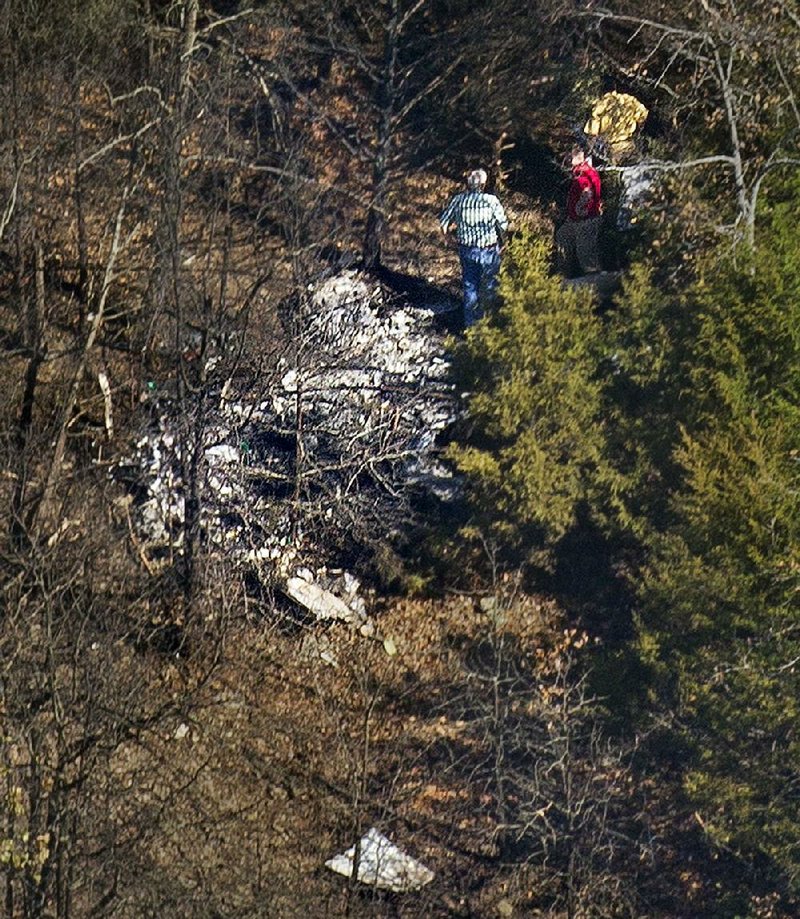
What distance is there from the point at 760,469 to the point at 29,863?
5.87 meters

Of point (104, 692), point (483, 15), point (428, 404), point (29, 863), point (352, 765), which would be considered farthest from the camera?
point (483, 15)

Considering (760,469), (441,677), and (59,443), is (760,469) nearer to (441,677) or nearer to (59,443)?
(441,677)

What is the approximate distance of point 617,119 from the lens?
18594 mm

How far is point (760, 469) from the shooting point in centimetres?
1248

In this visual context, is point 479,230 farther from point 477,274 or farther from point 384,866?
point 384,866

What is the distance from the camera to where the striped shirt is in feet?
54.5

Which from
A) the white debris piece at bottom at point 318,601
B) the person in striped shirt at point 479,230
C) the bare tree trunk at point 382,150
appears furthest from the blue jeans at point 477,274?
the white debris piece at bottom at point 318,601

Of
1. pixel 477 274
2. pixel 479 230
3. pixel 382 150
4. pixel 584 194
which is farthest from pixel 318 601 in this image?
pixel 382 150

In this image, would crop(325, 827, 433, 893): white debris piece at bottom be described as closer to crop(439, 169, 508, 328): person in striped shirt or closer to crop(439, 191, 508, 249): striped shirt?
crop(439, 169, 508, 328): person in striped shirt

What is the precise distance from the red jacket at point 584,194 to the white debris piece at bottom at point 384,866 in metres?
6.73

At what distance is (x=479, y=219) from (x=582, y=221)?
1.20 meters

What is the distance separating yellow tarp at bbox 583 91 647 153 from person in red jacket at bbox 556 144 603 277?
104cm

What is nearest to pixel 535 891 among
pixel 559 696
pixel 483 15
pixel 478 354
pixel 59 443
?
pixel 559 696

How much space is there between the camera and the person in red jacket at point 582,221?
663 inches
